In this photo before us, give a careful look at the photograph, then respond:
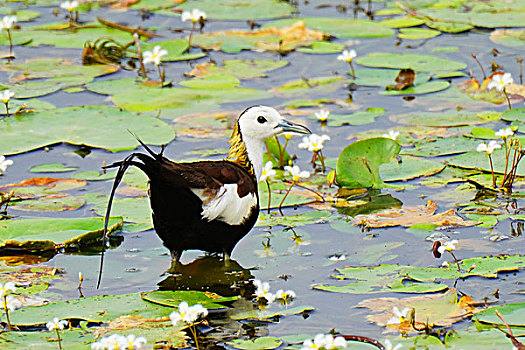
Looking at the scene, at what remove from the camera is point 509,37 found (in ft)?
30.0

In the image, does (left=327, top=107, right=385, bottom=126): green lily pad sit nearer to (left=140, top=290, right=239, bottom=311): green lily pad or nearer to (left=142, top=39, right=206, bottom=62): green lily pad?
(left=142, top=39, right=206, bottom=62): green lily pad

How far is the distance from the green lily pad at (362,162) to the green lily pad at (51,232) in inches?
58.4

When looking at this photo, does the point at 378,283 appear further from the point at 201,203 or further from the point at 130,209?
the point at 130,209

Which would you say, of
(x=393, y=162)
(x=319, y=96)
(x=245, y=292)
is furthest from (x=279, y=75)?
(x=245, y=292)

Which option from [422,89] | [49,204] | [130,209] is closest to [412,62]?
[422,89]

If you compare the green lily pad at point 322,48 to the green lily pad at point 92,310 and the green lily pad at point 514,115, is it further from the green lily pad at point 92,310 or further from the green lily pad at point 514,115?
the green lily pad at point 92,310

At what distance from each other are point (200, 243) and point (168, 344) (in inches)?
41.9

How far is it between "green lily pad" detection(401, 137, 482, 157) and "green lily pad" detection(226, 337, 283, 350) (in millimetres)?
2736

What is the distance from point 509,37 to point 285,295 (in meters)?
5.52

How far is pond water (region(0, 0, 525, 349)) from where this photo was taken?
453 cm

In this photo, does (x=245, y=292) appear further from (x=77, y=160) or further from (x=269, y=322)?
(x=77, y=160)

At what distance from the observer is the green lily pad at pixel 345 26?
9.52 m

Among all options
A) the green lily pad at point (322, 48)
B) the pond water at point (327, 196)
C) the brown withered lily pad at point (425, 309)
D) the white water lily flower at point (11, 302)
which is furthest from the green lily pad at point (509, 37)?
the white water lily flower at point (11, 302)

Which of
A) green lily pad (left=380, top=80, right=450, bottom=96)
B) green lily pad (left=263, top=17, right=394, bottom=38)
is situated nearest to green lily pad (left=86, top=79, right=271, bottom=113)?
green lily pad (left=380, top=80, right=450, bottom=96)
